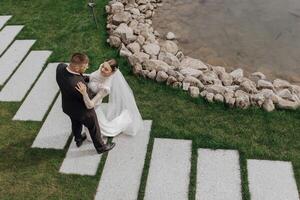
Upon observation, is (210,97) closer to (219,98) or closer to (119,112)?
(219,98)

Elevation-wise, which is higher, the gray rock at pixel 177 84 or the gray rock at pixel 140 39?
the gray rock at pixel 140 39

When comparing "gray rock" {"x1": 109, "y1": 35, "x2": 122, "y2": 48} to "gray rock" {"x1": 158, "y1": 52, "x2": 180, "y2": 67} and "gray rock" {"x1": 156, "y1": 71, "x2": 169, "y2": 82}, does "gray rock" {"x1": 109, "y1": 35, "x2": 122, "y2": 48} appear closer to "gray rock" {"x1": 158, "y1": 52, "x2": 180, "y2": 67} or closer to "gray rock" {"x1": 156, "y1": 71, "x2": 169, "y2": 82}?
"gray rock" {"x1": 158, "y1": 52, "x2": 180, "y2": 67}

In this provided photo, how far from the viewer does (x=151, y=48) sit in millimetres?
8633

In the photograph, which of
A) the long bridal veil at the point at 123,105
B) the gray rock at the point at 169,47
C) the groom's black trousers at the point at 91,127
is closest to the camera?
the groom's black trousers at the point at 91,127

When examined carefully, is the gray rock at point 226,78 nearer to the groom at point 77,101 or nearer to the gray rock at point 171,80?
the gray rock at point 171,80

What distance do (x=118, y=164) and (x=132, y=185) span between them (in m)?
0.48

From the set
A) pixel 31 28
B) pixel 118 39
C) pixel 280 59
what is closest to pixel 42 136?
pixel 118 39

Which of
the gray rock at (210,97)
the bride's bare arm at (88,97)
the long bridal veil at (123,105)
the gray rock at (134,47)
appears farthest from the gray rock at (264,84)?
the bride's bare arm at (88,97)

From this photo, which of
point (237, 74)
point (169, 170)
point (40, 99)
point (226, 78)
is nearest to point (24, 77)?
point (40, 99)

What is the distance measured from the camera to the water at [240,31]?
8.57 m

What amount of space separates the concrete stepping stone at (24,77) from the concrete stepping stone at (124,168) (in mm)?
2399

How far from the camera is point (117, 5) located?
32.6 ft

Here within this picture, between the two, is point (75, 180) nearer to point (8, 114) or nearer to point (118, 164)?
point (118, 164)

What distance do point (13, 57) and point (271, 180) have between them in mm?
5913
